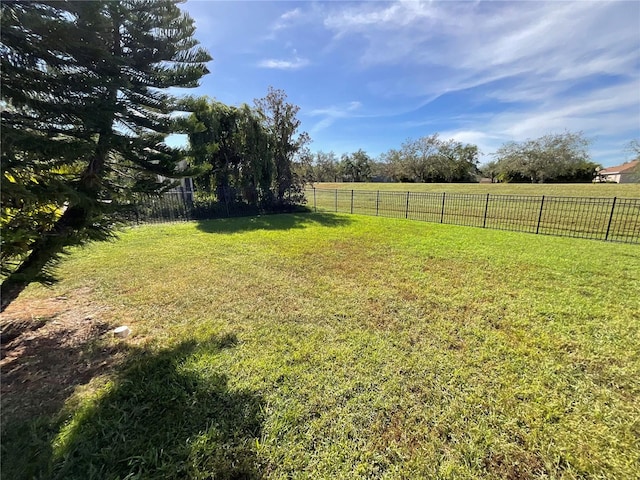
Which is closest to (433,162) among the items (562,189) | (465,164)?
(465,164)

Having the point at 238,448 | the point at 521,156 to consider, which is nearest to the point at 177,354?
the point at 238,448

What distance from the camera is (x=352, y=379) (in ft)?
7.23

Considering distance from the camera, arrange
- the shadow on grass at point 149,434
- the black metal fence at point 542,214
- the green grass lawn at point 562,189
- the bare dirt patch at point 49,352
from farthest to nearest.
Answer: the green grass lawn at point 562,189
the black metal fence at point 542,214
the bare dirt patch at point 49,352
the shadow on grass at point 149,434

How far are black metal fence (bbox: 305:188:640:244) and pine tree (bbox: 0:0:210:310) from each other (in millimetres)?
9441

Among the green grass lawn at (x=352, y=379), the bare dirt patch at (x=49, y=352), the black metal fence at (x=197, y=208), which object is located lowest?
the green grass lawn at (x=352, y=379)

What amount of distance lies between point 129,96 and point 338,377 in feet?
8.90

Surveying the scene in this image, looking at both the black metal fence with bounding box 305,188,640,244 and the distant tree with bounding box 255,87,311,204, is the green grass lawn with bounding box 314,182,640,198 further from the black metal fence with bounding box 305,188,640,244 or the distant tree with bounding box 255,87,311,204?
the distant tree with bounding box 255,87,311,204

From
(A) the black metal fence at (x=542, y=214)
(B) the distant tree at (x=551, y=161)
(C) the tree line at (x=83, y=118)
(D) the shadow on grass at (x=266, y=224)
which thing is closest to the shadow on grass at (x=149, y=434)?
(C) the tree line at (x=83, y=118)

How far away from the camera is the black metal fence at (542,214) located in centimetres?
812

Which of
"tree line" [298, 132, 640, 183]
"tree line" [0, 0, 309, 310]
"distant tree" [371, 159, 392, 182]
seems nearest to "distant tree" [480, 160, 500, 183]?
"tree line" [298, 132, 640, 183]

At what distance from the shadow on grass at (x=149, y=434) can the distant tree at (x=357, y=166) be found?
6059 centimetres

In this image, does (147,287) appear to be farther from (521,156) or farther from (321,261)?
(521,156)

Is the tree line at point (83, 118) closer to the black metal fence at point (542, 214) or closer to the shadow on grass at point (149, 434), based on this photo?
the shadow on grass at point (149, 434)

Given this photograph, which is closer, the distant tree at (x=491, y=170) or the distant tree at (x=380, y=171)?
the distant tree at (x=491, y=170)
